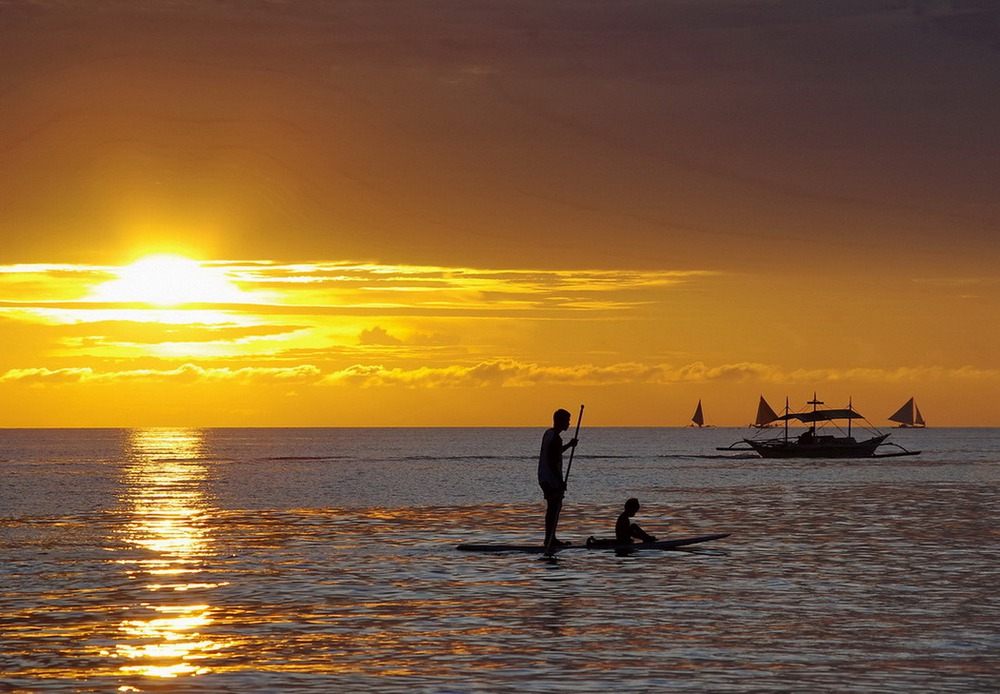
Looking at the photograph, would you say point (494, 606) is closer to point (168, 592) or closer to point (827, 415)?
point (168, 592)

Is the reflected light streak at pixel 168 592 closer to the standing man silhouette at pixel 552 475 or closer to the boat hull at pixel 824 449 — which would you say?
the standing man silhouette at pixel 552 475

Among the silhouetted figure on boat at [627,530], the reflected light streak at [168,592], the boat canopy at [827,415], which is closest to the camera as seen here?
the reflected light streak at [168,592]

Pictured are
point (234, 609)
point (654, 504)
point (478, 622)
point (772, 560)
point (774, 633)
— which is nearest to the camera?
point (774, 633)

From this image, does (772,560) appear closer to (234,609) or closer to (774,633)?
(774,633)

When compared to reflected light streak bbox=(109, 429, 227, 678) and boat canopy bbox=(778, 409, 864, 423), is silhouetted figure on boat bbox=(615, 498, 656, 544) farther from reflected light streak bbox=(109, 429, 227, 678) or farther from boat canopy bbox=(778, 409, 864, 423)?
boat canopy bbox=(778, 409, 864, 423)

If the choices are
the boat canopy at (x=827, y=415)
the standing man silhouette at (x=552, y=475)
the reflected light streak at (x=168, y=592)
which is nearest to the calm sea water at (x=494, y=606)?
the reflected light streak at (x=168, y=592)

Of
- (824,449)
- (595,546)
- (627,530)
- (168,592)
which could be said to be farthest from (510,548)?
(824,449)

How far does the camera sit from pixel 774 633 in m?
19.4

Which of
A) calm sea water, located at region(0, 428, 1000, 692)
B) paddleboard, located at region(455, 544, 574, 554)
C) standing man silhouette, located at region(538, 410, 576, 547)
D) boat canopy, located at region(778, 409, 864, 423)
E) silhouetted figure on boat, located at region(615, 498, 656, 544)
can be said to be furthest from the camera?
boat canopy, located at region(778, 409, 864, 423)

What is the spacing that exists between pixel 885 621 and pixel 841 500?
3991 cm

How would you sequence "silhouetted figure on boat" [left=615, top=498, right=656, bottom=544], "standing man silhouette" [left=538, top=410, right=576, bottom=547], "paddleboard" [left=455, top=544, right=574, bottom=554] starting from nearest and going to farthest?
"standing man silhouette" [left=538, top=410, right=576, bottom=547], "paddleboard" [left=455, top=544, right=574, bottom=554], "silhouetted figure on boat" [left=615, top=498, right=656, bottom=544]

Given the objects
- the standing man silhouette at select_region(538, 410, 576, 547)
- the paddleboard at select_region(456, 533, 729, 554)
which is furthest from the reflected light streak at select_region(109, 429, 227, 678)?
the standing man silhouette at select_region(538, 410, 576, 547)

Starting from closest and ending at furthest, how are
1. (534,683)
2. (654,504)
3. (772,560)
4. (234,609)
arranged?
(534,683) < (234,609) < (772,560) < (654,504)

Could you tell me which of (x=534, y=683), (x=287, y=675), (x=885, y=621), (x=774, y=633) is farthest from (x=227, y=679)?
(x=885, y=621)
